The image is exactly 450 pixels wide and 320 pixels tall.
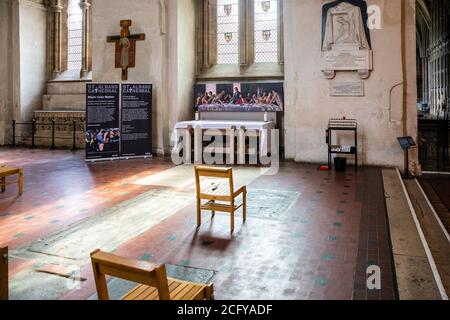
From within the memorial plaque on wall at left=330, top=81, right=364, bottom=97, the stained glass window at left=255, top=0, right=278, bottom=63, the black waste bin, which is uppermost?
the stained glass window at left=255, top=0, right=278, bottom=63

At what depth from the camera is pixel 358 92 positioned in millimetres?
8922

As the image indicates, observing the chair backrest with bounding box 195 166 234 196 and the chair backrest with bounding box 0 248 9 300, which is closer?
the chair backrest with bounding box 0 248 9 300

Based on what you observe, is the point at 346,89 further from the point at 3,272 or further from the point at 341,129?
the point at 3,272

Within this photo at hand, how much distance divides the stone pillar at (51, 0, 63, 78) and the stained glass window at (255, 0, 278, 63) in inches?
283

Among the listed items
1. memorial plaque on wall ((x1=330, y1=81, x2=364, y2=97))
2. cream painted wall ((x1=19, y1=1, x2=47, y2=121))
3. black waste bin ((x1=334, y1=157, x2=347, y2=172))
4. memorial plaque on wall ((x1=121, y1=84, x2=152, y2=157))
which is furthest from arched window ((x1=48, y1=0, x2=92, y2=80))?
black waste bin ((x1=334, y1=157, x2=347, y2=172))

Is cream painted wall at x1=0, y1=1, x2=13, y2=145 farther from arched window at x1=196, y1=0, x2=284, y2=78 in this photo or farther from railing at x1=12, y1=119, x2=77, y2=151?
arched window at x1=196, y1=0, x2=284, y2=78

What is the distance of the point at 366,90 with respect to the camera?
29.1 ft

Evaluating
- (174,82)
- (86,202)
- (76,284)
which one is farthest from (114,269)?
(174,82)

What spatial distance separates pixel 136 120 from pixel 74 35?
603 centimetres

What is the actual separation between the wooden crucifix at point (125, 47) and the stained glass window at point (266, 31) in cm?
339

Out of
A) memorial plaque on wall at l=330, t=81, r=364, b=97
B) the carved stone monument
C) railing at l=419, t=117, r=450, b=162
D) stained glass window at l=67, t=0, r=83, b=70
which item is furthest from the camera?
stained glass window at l=67, t=0, r=83, b=70

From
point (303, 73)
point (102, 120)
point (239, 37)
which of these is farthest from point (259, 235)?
point (239, 37)

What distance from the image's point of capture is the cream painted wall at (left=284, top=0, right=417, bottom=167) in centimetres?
857

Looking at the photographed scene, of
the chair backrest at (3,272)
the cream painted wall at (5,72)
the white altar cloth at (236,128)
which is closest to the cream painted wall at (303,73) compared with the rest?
the white altar cloth at (236,128)
